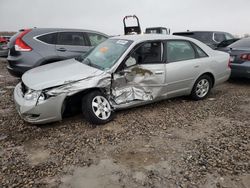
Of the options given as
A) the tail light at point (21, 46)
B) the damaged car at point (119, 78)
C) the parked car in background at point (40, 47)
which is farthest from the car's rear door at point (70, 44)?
the damaged car at point (119, 78)

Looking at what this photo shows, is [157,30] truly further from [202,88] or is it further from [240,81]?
[202,88]

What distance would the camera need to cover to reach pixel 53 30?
632cm

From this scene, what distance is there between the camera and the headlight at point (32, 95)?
3.57m

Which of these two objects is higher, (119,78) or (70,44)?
(70,44)

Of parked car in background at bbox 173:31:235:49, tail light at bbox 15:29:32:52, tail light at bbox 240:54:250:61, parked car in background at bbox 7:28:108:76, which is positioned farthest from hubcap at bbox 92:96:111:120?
parked car in background at bbox 173:31:235:49

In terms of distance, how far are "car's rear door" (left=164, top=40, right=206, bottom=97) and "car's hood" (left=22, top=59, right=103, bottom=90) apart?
1.48 m

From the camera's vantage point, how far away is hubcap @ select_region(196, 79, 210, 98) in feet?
17.4

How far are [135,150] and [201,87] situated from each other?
2.76m

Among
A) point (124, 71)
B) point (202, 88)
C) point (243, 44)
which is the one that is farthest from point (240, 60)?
point (124, 71)

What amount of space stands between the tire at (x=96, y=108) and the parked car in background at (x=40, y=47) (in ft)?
8.39

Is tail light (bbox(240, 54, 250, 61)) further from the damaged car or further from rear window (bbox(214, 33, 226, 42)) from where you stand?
rear window (bbox(214, 33, 226, 42))

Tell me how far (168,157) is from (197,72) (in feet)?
8.44

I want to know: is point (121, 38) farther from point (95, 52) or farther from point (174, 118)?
point (174, 118)

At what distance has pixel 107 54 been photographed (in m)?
4.55
